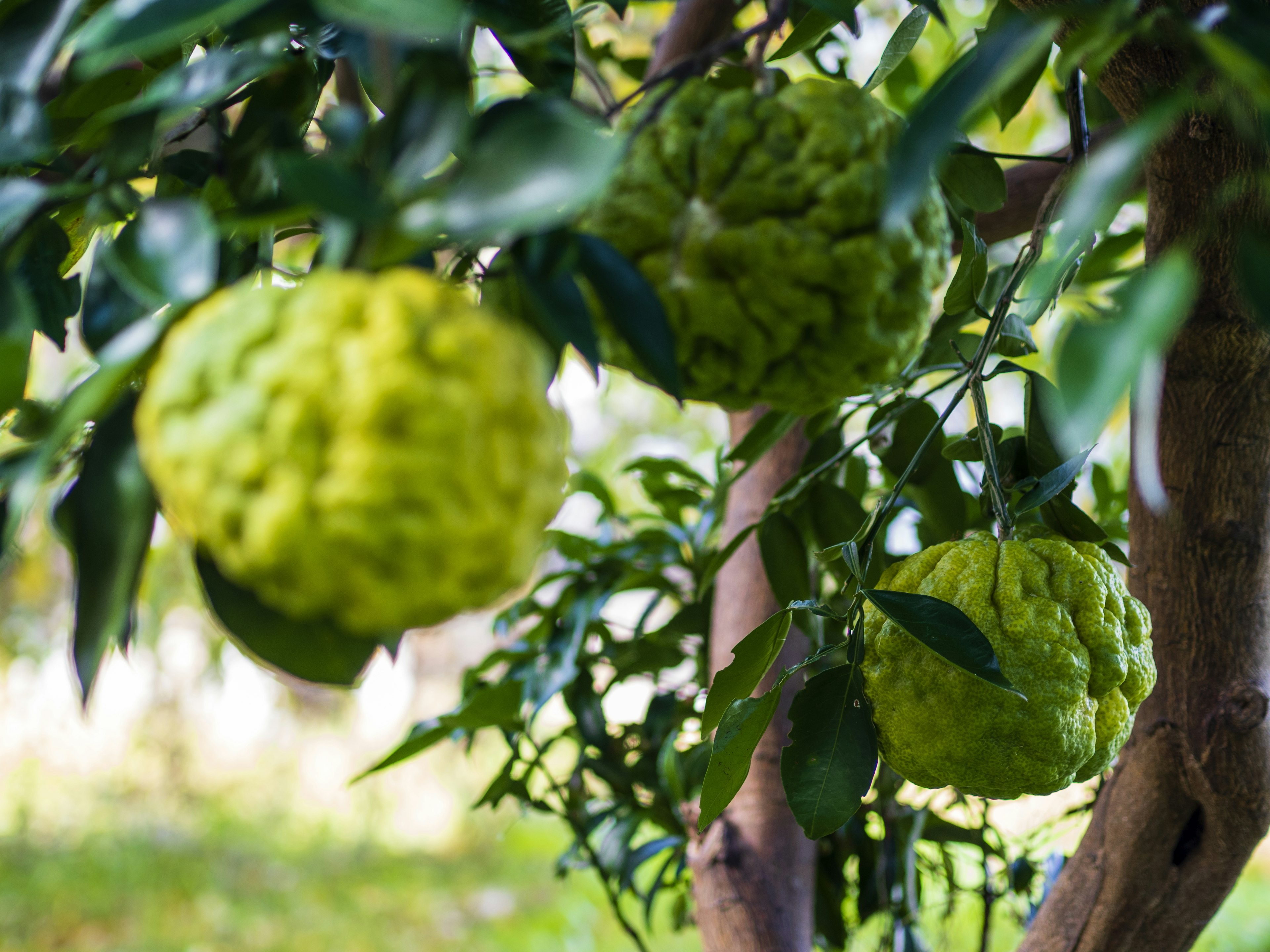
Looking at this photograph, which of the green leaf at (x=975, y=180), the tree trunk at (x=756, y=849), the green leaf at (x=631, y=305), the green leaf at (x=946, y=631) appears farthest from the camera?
the tree trunk at (x=756, y=849)

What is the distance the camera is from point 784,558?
72 centimetres

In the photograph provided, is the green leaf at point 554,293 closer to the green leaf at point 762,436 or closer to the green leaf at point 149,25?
the green leaf at point 149,25

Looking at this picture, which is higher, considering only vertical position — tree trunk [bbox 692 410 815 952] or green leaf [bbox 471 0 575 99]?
green leaf [bbox 471 0 575 99]

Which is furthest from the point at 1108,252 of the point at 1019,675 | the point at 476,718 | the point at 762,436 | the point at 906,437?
the point at 476,718

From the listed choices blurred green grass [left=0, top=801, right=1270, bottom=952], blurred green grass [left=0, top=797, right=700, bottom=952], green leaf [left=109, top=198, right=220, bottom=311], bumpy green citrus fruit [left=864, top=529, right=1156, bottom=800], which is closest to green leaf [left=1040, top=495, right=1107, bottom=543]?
bumpy green citrus fruit [left=864, top=529, right=1156, bottom=800]

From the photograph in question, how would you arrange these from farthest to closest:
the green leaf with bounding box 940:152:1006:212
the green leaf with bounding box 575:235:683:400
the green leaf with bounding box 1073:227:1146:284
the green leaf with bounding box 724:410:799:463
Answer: the green leaf with bounding box 1073:227:1146:284
the green leaf with bounding box 724:410:799:463
the green leaf with bounding box 940:152:1006:212
the green leaf with bounding box 575:235:683:400

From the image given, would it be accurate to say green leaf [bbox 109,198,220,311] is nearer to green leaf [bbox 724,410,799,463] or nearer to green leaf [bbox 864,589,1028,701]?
green leaf [bbox 864,589,1028,701]

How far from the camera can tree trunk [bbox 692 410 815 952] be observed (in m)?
0.81

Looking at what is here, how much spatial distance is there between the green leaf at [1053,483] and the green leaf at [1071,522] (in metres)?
0.06

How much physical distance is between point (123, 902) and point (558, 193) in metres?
2.84

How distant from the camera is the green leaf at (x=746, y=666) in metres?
0.52

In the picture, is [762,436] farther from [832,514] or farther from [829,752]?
[829,752]

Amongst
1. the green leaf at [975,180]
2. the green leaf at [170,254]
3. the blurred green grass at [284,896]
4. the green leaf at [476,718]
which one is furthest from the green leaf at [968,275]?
the blurred green grass at [284,896]

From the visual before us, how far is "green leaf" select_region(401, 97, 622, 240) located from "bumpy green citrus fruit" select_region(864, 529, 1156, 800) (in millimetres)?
326
